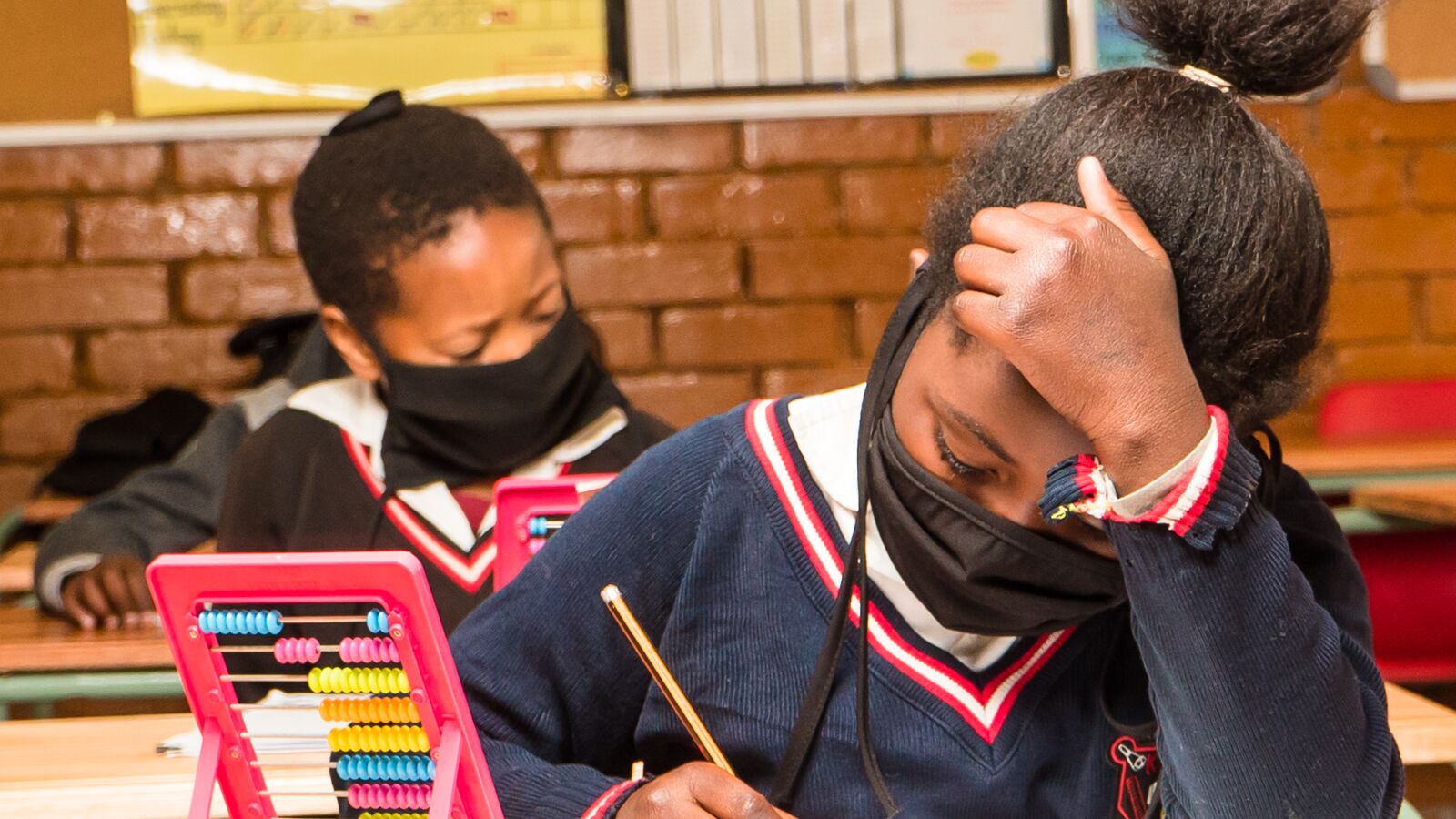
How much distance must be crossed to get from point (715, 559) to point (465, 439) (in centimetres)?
62

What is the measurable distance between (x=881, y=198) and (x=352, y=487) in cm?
162

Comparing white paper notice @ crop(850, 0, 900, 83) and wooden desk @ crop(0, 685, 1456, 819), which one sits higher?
white paper notice @ crop(850, 0, 900, 83)

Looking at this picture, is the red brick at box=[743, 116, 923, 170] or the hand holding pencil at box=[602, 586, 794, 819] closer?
the hand holding pencil at box=[602, 586, 794, 819]

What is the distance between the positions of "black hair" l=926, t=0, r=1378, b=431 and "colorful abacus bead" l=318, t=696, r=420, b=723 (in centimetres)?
37

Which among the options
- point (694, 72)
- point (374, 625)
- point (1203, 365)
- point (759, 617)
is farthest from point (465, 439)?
point (694, 72)

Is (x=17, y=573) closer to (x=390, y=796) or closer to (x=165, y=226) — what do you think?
(x=165, y=226)

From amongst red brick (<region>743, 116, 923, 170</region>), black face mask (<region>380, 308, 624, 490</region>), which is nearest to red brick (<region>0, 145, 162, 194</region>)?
red brick (<region>743, 116, 923, 170</region>)

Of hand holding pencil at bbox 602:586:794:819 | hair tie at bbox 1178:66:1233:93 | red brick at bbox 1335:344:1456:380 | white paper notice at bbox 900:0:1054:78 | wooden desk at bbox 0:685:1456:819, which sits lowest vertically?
red brick at bbox 1335:344:1456:380

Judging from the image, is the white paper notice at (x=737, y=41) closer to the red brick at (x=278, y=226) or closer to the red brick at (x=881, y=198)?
the red brick at (x=881, y=198)

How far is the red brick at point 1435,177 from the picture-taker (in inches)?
114

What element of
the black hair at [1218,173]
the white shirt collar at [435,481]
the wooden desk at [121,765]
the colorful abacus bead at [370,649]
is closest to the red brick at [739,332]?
the white shirt collar at [435,481]

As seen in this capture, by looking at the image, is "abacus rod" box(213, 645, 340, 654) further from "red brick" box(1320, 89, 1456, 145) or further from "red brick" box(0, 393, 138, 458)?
"red brick" box(1320, 89, 1456, 145)

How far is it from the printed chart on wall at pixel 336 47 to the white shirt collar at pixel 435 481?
4.26ft

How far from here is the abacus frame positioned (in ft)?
2.17
